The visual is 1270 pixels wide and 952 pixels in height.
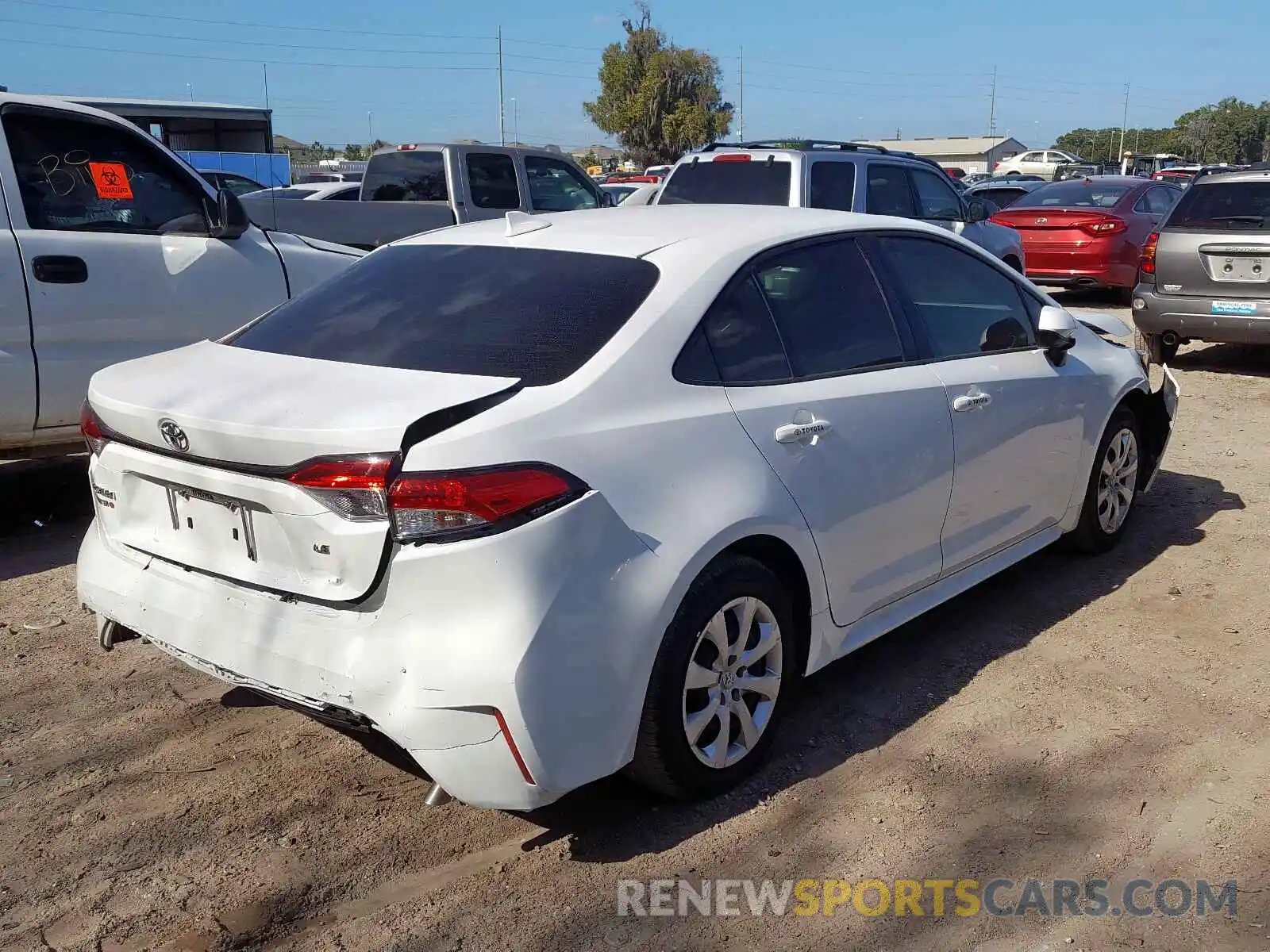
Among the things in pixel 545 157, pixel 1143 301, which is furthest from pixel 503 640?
pixel 545 157

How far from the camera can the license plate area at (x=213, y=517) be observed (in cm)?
302

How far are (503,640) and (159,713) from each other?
1818 millimetres

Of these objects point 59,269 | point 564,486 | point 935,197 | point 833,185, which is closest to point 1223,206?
point 935,197

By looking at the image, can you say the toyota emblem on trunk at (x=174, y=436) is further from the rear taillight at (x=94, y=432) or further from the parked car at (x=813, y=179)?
the parked car at (x=813, y=179)

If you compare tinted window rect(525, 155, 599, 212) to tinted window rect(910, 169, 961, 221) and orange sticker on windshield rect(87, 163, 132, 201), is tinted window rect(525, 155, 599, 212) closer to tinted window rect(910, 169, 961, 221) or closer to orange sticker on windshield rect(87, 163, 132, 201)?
tinted window rect(910, 169, 961, 221)

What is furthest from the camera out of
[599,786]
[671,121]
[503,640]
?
[671,121]

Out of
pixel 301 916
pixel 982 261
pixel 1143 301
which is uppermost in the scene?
pixel 982 261

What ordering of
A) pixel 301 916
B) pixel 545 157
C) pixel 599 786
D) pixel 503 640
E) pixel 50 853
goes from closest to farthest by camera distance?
pixel 503 640 → pixel 301 916 → pixel 50 853 → pixel 599 786 → pixel 545 157

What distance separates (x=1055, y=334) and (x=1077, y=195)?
36.4 feet

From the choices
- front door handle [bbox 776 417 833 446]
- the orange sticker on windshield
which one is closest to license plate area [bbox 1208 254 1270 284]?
front door handle [bbox 776 417 833 446]

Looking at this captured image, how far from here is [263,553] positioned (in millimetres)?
2994

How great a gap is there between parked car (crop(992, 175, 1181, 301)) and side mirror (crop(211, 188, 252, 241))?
1006cm

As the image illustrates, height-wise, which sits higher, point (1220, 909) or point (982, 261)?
point (982, 261)

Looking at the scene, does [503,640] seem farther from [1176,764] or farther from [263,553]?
[1176,764]
